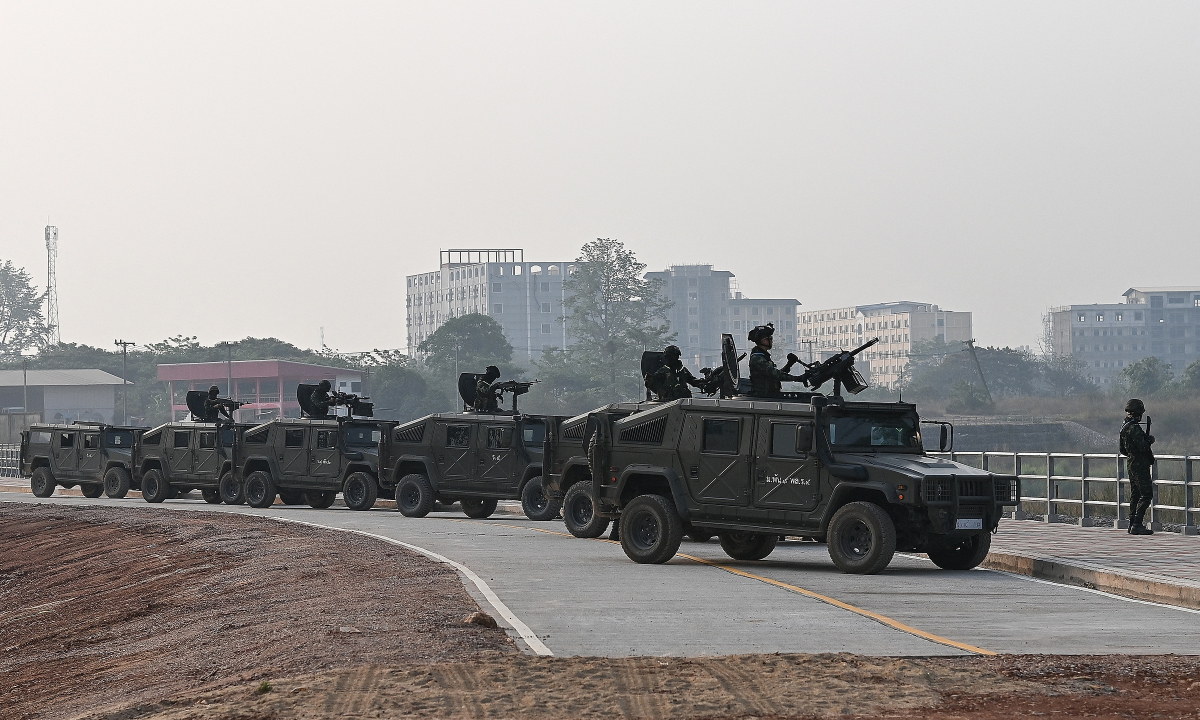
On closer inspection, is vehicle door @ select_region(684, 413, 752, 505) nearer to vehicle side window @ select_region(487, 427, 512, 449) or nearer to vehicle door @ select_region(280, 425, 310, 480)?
vehicle side window @ select_region(487, 427, 512, 449)

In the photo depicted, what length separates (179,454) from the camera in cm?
4028

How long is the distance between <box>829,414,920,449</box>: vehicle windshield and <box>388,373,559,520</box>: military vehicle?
39.0 ft

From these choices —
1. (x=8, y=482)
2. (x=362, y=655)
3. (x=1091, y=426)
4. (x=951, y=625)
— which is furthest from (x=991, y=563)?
(x=1091, y=426)

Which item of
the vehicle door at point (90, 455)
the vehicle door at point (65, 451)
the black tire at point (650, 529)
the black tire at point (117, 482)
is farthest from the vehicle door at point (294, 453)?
the black tire at point (650, 529)

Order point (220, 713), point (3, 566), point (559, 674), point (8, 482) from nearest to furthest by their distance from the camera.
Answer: point (220, 713) < point (559, 674) < point (3, 566) < point (8, 482)

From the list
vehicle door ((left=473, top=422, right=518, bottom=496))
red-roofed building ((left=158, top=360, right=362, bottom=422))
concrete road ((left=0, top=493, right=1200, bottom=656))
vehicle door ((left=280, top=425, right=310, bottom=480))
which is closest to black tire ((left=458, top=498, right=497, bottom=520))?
vehicle door ((left=473, top=422, right=518, bottom=496))

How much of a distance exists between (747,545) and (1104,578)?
4686mm

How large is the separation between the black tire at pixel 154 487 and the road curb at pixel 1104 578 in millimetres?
26546

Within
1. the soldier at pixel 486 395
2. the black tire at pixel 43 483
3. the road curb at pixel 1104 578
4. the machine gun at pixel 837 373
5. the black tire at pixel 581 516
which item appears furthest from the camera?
the black tire at pixel 43 483

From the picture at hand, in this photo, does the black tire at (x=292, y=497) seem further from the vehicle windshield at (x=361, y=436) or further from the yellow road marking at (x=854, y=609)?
the yellow road marking at (x=854, y=609)

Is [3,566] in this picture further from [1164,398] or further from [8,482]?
[1164,398]

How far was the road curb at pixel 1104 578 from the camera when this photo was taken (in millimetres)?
14938

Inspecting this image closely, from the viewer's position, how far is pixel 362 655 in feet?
35.7

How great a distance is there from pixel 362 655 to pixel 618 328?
5960 inches
